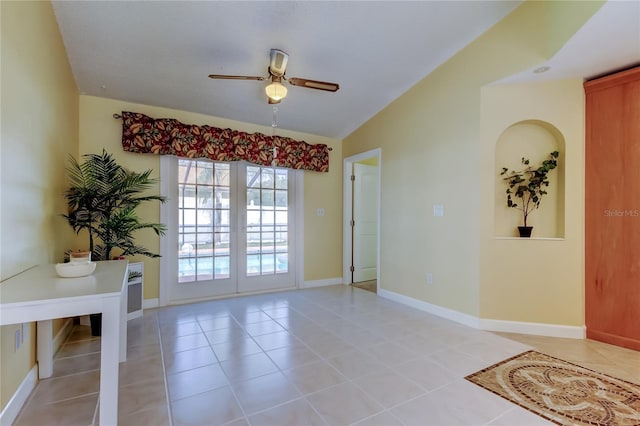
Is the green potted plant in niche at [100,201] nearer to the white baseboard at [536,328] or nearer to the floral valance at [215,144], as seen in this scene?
the floral valance at [215,144]

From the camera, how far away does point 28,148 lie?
6.18 feet

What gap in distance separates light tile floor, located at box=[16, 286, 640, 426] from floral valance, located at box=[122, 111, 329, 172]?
199 cm

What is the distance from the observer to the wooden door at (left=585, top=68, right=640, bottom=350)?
Answer: 2619mm

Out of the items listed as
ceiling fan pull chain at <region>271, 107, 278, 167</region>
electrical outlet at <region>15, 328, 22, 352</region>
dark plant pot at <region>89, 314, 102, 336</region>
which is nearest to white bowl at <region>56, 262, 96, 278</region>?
electrical outlet at <region>15, 328, 22, 352</region>

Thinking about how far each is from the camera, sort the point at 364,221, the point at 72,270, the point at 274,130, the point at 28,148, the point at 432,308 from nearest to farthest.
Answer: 1. the point at 72,270
2. the point at 28,148
3. the point at 432,308
4. the point at 274,130
5. the point at 364,221

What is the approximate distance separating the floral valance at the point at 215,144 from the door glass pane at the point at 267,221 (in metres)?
0.28

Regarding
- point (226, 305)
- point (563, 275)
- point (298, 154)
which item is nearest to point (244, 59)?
point (298, 154)

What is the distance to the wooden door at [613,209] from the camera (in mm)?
2619

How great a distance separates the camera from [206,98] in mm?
3639

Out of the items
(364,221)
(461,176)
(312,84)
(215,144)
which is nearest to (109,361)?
(312,84)

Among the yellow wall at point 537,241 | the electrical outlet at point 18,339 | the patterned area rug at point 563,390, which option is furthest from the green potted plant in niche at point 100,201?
the yellow wall at point 537,241

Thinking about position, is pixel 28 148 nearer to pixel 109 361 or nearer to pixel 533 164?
pixel 109 361

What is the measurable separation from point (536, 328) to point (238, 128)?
14.0 ft

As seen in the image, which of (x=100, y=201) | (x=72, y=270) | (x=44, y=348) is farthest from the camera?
(x=100, y=201)
